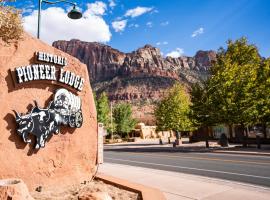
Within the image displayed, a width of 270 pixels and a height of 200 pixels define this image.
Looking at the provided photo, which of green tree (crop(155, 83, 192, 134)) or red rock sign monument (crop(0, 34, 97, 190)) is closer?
red rock sign monument (crop(0, 34, 97, 190))

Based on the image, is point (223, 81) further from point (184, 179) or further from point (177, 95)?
point (184, 179)

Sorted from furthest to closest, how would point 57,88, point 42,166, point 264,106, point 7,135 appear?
1. point 264,106
2. point 57,88
3. point 42,166
4. point 7,135

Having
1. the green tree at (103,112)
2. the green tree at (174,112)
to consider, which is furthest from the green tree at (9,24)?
the green tree at (103,112)

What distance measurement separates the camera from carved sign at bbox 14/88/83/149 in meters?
7.96

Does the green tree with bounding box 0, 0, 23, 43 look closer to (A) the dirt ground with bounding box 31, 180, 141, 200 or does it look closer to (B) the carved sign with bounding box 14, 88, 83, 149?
(B) the carved sign with bounding box 14, 88, 83, 149

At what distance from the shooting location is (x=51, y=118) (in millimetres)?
8672

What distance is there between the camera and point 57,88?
9078mm

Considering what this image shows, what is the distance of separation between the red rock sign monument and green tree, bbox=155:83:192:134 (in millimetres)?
30034

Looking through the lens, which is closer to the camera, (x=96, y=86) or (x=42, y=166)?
(x=42, y=166)

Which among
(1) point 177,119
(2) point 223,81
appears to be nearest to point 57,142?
(2) point 223,81

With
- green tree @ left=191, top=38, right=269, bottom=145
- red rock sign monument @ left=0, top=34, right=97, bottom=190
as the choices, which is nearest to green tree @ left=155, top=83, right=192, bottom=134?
green tree @ left=191, top=38, right=269, bottom=145

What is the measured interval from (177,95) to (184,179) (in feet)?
98.2

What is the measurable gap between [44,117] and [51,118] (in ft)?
0.81

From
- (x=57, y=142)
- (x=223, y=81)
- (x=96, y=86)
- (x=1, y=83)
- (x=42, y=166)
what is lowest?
(x=42, y=166)
